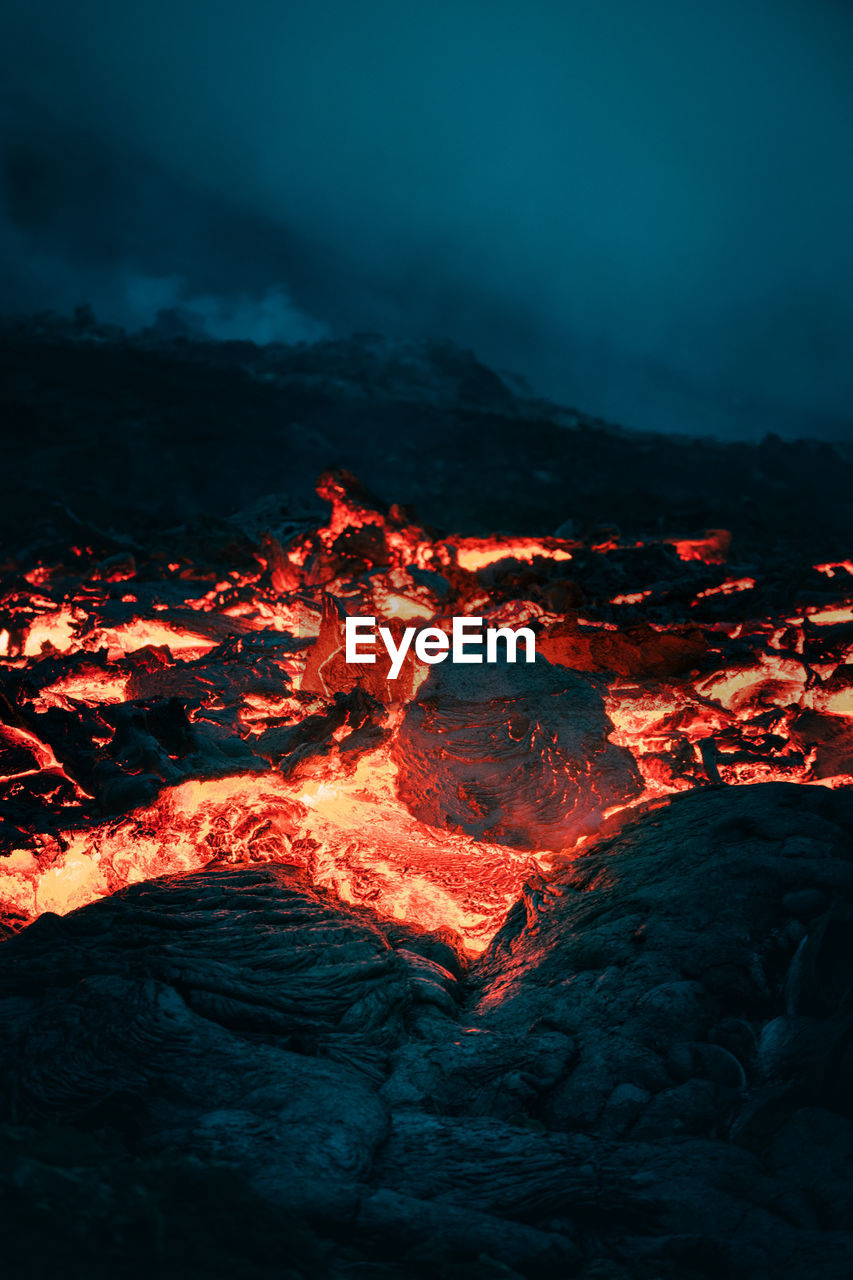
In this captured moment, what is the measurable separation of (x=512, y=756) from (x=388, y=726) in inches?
39.9

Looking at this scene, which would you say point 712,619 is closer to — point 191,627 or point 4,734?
point 191,627

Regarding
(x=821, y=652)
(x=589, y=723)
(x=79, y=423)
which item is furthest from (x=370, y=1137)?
(x=79, y=423)

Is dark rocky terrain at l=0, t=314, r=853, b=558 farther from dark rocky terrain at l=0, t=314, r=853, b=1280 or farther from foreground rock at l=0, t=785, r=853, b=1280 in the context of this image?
foreground rock at l=0, t=785, r=853, b=1280

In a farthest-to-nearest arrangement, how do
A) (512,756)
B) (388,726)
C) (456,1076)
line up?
(388,726), (512,756), (456,1076)

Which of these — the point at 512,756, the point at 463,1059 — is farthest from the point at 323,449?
the point at 463,1059

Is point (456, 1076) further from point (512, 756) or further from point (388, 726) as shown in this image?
point (388, 726)

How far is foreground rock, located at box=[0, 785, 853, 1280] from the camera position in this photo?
2.06 meters

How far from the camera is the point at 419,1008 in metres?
3.31

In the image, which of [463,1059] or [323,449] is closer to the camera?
[463,1059]

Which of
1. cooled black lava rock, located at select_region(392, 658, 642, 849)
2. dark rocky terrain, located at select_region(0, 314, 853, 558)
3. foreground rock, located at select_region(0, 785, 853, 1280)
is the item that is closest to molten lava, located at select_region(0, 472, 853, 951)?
cooled black lava rock, located at select_region(392, 658, 642, 849)

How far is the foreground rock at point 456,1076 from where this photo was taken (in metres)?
A: 2.06

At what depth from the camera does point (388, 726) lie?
553 cm

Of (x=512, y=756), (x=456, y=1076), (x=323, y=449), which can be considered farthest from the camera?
(x=323, y=449)

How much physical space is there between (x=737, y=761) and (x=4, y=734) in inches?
203
